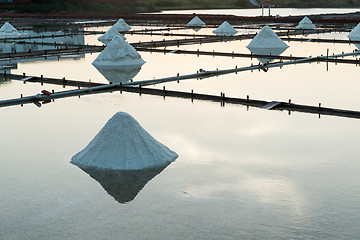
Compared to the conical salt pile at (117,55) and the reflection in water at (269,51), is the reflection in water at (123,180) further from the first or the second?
the reflection in water at (269,51)

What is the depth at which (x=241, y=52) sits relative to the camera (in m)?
28.2

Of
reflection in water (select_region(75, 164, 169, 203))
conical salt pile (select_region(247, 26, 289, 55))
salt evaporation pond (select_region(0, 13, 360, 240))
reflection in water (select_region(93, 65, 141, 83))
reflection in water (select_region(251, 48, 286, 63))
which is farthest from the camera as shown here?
conical salt pile (select_region(247, 26, 289, 55))

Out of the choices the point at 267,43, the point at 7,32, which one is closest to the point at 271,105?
the point at 267,43

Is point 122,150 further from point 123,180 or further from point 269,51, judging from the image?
point 269,51

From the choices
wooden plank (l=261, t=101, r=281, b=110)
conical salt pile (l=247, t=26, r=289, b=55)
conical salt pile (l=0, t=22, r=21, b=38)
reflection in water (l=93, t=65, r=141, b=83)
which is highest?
conical salt pile (l=0, t=22, r=21, b=38)

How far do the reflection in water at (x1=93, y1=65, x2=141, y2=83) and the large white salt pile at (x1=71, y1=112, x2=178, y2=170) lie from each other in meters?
9.15

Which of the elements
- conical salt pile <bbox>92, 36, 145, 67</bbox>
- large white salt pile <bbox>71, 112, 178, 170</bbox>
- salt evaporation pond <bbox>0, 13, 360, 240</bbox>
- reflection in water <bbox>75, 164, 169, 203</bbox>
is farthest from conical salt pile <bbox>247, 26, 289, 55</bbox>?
reflection in water <bbox>75, 164, 169, 203</bbox>

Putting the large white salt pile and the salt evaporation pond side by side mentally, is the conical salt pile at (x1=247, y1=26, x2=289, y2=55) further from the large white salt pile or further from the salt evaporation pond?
the large white salt pile

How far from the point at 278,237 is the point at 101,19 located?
56176 mm

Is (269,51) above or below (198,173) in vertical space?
above

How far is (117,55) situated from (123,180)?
45.7 feet

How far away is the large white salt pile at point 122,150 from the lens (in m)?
9.87

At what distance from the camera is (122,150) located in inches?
392

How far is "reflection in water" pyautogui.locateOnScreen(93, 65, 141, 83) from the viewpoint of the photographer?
1968 centimetres
